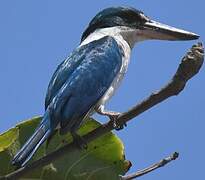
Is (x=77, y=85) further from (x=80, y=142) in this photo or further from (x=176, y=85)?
(x=176, y=85)

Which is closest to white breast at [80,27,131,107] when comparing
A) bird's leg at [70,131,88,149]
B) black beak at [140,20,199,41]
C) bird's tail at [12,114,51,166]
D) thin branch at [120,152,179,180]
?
black beak at [140,20,199,41]

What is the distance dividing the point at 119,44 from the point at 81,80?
60 cm

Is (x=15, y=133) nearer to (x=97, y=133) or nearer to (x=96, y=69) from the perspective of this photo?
(x=97, y=133)

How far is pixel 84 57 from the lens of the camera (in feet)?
14.2

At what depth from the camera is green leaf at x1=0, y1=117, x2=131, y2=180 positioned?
3.06 meters

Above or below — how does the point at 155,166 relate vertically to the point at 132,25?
below

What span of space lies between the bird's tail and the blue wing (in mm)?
107

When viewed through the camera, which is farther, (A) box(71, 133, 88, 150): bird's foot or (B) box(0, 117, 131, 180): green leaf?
(B) box(0, 117, 131, 180): green leaf

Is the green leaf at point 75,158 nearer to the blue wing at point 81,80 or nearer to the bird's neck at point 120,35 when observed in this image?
the blue wing at point 81,80

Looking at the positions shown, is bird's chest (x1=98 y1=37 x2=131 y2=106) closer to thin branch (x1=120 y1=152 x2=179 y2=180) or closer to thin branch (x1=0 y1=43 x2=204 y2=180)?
thin branch (x1=120 y1=152 x2=179 y2=180)

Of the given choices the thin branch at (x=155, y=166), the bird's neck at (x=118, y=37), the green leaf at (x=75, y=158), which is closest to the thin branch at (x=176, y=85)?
the thin branch at (x=155, y=166)

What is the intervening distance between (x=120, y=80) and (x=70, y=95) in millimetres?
448

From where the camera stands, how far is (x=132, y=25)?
465 cm

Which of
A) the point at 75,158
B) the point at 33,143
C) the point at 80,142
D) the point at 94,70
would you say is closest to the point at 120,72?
the point at 94,70
